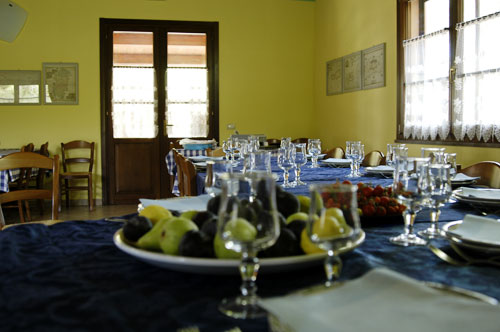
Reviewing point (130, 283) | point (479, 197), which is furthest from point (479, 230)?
point (130, 283)

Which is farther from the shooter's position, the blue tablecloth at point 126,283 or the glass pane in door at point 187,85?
the glass pane in door at point 187,85

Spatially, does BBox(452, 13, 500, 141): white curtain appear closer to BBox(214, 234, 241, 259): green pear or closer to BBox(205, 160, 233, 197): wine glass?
BBox(205, 160, 233, 197): wine glass

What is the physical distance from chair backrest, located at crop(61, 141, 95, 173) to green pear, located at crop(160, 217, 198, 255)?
20.1 feet

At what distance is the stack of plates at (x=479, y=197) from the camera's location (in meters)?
1.52

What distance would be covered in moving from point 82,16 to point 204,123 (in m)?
2.29

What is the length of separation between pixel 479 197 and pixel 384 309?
1.14m

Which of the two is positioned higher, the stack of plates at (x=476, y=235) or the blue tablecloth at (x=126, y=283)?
the stack of plates at (x=476, y=235)

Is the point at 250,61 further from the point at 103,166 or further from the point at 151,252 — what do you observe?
the point at 151,252

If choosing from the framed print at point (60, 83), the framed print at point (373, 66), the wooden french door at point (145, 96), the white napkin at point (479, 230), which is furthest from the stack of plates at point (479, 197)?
the framed print at point (60, 83)

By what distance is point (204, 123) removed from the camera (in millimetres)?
7113

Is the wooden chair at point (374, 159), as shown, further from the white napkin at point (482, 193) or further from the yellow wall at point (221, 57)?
the yellow wall at point (221, 57)

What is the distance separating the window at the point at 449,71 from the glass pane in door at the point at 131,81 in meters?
3.63

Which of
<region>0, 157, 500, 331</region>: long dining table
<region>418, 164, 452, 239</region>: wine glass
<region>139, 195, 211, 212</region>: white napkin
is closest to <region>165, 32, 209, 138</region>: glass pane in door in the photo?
<region>139, 195, 211, 212</region>: white napkin

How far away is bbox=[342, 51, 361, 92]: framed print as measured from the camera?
592cm
